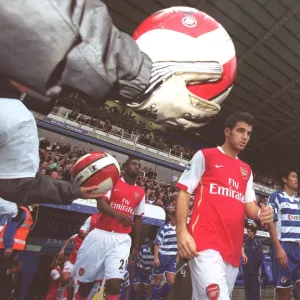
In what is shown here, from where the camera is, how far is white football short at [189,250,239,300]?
1.91m

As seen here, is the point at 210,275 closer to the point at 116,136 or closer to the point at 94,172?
the point at 94,172

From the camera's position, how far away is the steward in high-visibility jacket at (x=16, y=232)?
12.3ft

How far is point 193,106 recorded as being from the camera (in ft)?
3.19

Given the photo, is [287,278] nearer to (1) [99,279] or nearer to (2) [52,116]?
(1) [99,279]

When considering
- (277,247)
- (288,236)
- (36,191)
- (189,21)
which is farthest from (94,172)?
(288,236)

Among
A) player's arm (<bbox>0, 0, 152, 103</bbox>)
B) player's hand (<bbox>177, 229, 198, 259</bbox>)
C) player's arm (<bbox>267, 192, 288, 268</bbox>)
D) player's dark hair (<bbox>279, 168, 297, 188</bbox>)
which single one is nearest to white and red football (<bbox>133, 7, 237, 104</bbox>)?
player's arm (<bbox>0, 0, 152, 103</bbox>)

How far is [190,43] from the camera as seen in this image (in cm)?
106

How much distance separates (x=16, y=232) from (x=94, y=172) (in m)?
2.38

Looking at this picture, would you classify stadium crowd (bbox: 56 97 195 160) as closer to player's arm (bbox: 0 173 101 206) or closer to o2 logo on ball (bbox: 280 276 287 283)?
o2 logo on ball (bbox: 280 276 287 283)

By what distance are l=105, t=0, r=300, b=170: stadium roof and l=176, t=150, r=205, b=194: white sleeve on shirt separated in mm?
10450

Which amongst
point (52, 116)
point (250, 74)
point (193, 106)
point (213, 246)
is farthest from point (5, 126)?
point (250, 74)

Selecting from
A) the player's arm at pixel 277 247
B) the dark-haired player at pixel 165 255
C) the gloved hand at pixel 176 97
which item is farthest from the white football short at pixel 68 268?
the gloved hand at pixel 176 97

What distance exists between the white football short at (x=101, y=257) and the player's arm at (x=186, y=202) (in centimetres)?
155

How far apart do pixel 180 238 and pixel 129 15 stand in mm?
12104
